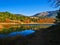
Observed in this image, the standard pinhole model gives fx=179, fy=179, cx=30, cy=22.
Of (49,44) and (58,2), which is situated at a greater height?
(58,2)

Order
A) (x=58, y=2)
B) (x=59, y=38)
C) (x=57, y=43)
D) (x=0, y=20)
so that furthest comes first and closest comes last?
1. (x=0, y=20)
2. (x=58, y=2)
3. (x=59, y=38)
4. (x=57, y=43)

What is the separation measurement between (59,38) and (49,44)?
1970 millimetres

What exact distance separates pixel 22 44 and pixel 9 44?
64.7 inches

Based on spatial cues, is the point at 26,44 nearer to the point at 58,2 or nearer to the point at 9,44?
the point at 9,44

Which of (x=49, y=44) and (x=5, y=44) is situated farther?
(x=5, y=44)

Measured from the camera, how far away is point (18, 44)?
72.8ft

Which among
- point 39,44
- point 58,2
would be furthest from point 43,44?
point 58,2

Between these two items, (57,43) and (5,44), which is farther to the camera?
(5,44)

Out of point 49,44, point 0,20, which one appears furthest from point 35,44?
point 0,20

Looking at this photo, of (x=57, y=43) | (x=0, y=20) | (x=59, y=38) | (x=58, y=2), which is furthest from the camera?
(x=0, y=20)

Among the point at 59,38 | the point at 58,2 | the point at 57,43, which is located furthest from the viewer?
the point at 58,2

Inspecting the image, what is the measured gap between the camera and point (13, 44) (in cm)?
2219

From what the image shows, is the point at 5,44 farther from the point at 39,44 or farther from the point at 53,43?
the point at 53,43

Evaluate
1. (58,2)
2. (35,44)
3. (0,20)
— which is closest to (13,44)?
(35,44)
